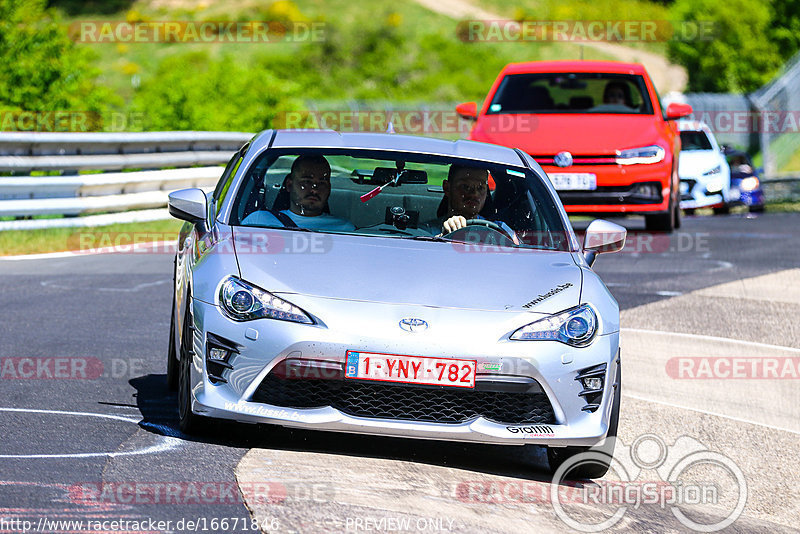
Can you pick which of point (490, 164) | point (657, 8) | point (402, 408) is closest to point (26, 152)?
point (490, 164)

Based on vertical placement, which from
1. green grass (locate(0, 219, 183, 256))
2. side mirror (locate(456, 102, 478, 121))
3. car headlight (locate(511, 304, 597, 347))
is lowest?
green grass (locate(0, 219, 183, 256))

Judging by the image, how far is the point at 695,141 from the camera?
22.3 m

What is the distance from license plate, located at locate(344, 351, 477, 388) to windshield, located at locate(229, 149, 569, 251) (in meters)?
1.14

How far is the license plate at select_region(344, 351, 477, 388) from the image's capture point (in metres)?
5.34

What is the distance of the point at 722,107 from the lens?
38.2 metres

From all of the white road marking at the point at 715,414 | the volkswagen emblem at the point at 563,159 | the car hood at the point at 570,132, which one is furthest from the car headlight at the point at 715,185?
the white road marking at the point at 715,414

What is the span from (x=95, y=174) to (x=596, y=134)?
551 centimetres

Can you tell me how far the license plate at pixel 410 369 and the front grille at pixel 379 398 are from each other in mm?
45

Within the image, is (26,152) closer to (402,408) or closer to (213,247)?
(213,247)

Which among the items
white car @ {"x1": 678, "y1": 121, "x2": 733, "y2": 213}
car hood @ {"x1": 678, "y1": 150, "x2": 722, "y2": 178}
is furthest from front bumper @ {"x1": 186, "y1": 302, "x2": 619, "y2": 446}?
car hood @ {"x1": 678, "y1": 150, "x2": 722, "y2": 178}

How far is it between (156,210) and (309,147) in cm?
991

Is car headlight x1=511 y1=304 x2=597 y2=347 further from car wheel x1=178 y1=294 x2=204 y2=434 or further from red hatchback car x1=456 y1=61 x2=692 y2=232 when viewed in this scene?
red hatchback car x1=456 y1=61 x2=692 y2=232

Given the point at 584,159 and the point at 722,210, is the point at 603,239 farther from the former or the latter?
the point at 722,210

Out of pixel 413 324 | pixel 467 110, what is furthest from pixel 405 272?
pixel 467 110
